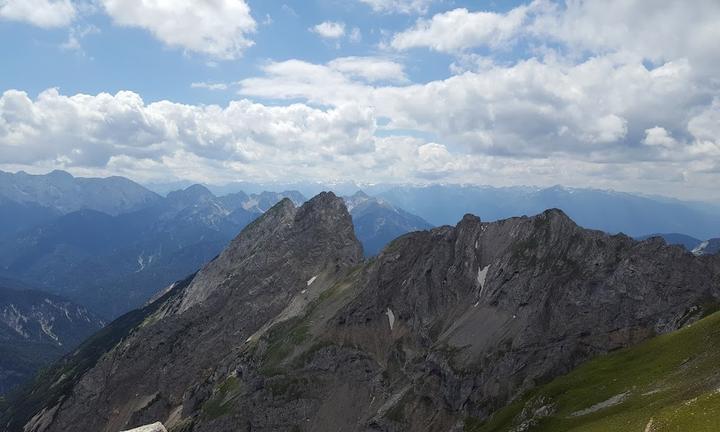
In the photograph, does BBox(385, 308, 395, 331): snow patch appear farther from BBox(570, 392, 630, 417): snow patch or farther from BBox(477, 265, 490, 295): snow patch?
BBox(570, 392, 630, 417): snow patch

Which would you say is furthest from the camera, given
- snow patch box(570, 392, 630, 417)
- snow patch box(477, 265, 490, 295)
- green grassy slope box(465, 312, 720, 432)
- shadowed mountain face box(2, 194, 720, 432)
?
snow patch box(477, 265, 490, 295)

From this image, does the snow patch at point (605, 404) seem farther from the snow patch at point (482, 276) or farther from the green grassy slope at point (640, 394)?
the snow patch at point (482, 276)

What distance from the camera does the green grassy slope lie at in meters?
55.8

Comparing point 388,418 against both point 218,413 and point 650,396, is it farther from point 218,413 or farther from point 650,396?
point 650,396

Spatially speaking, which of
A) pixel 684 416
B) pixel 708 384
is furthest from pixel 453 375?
Answer: pixel 684 416

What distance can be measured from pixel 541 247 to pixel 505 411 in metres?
56.1

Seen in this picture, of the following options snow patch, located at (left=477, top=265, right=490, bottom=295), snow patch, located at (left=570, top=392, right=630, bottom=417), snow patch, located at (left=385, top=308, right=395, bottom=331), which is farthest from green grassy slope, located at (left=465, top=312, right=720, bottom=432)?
snow patch, located at (left=385, top=308, right=395, bottom=331)

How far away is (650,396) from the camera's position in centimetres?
7206

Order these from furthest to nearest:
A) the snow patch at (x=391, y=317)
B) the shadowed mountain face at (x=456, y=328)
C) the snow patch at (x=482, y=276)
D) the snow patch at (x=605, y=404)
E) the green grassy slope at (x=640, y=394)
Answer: the snow patch at (x=391, y=317)
the snow patch at (x=482, y=276)
the shadowed mountain face at (x=456, y=328)
the snow patch at (x=605, y=404)
the green grassy slope at (x=640, y=394)

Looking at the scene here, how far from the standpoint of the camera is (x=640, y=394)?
2970 inches

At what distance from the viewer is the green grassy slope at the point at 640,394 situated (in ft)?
183

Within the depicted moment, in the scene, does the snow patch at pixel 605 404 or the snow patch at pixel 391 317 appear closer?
the snow patch at pixel 605 404

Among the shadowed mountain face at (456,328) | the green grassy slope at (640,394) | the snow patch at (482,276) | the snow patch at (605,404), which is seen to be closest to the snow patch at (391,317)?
the shadowed mountain face at (456,328)

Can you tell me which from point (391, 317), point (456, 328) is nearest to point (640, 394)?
point (456, 328)
